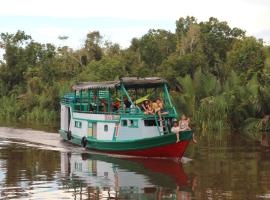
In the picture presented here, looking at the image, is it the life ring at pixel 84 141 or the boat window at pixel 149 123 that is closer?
the boat window at pixel 149 123

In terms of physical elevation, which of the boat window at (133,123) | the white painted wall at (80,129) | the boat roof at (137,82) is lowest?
the white painted wall at (80,129)

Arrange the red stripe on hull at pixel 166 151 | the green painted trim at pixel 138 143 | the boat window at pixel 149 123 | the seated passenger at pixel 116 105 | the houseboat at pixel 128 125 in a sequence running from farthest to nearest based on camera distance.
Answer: the seated passenger at pixel 116 105 < the boat window at pixel 149 123 < the houseboat at pixel 128 125 < the red stripe on hull at pixel 166 151 < the green painted trim at pixel 138 143

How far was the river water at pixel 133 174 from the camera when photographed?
1769cm

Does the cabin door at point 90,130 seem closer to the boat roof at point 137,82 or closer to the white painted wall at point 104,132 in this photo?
the white painted wall at point 104,132

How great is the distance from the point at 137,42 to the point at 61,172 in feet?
162

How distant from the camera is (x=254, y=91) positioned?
40.2m

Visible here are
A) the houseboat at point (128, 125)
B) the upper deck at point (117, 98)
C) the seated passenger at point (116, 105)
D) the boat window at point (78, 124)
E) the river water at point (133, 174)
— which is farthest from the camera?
the boat window at point (78, 124)

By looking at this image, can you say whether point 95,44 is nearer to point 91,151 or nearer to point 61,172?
point 91,151

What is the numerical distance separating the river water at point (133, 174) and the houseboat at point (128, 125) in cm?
52

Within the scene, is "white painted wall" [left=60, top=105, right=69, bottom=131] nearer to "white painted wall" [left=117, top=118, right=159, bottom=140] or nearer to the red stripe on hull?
"white painted wall" [left=117, top=118, right=159, bottom=140]

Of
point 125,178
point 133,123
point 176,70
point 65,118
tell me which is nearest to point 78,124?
point 65,118

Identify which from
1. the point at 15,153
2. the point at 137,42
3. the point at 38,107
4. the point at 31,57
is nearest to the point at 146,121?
the point at 15,153

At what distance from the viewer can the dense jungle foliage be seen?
41.1 m

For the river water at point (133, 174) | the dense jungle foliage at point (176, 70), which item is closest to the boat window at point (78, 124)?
the river water at point (133, 174)
